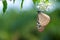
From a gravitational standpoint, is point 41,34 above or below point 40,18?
below

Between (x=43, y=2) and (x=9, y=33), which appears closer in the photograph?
(x=43, y=2)

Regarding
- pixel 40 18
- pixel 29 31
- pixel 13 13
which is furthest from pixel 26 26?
pixel 40 18

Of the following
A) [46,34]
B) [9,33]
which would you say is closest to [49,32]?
[46,34]

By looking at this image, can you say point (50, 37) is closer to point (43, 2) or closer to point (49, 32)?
point (49, 32)

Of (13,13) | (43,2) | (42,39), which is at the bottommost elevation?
(42,39)

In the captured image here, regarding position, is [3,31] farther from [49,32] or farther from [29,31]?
[49,32]

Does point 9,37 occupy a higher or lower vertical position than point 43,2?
lower
